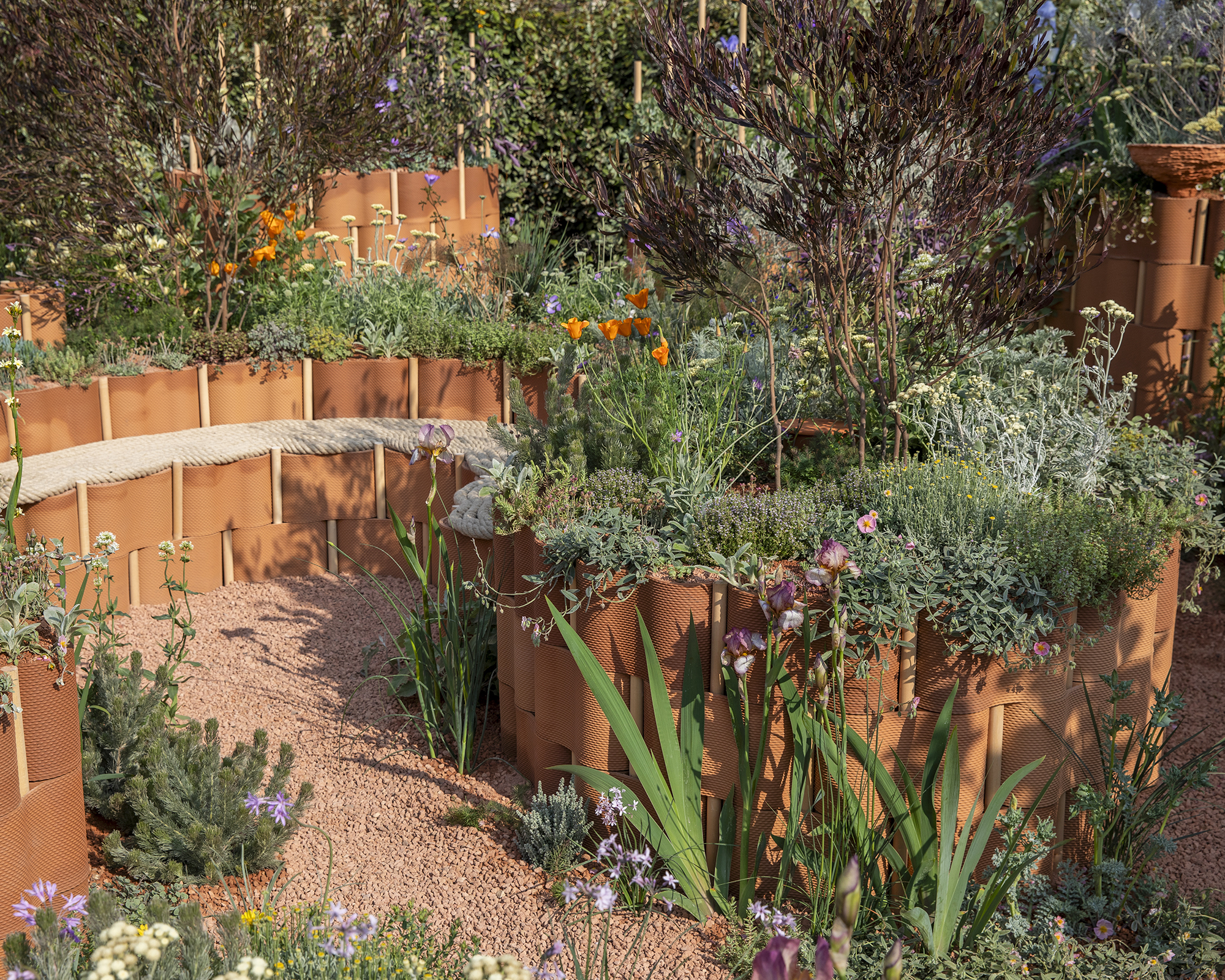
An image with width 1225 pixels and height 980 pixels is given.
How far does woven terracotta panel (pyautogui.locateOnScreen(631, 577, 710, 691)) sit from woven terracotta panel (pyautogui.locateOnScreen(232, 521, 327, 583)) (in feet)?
9.10

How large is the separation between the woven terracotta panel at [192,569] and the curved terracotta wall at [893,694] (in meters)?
2.39

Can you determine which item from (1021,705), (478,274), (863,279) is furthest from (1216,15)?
(1021,705)

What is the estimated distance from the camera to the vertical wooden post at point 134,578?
497 cm

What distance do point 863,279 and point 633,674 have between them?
1.66 m

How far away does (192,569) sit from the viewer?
5.21m

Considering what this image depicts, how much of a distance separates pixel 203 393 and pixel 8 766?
322cm

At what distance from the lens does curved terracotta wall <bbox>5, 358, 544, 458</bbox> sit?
5293mm

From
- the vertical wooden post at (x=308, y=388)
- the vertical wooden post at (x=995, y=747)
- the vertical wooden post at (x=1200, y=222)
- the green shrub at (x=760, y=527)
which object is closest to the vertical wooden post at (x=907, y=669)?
the vertical wooden post at (x=995, y=747)

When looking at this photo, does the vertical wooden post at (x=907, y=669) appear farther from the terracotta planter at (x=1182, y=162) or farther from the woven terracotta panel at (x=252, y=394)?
the terracotta planter at (x=1182, y=162)

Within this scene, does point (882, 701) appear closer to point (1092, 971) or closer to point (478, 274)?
point (1092, 971)

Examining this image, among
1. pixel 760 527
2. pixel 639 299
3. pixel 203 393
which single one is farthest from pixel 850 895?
pixel 203 393

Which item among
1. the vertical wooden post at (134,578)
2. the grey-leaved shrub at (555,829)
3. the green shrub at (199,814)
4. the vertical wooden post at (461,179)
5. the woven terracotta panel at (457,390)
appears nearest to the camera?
the green shrub at (199,814)

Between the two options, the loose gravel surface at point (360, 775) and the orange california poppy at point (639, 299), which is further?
the orange california poppy at point (639, 299)

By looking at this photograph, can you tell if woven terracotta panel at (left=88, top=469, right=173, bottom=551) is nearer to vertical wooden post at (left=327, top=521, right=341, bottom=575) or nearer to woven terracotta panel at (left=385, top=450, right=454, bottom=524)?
vertical wooden post at (left=327, top=521, right=341, bottom=575)
